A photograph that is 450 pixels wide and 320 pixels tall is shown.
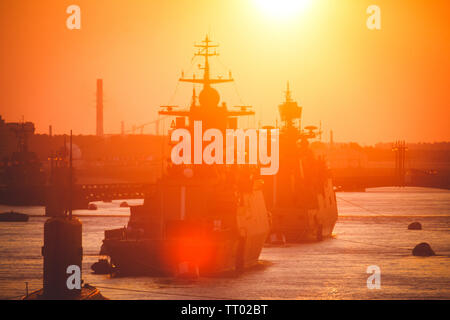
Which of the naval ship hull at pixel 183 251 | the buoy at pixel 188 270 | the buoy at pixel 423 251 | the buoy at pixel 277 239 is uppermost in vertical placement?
the naval ship hull at pixel 183 251

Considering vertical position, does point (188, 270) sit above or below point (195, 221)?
below

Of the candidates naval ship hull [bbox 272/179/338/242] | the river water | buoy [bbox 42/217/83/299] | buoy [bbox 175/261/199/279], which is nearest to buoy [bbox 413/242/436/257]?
the river water

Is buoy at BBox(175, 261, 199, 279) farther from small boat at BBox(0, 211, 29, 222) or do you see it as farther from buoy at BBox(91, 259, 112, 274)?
small boat at BBox(0, 211, 29, 222)

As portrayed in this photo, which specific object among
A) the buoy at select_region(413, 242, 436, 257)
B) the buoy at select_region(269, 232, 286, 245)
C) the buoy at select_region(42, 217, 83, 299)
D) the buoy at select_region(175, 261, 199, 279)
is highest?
the buoy at select_region(42, 217, 83, 299)

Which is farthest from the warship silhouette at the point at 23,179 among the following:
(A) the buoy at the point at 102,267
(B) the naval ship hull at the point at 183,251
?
(B) the naval ship hull at the point at 183,251

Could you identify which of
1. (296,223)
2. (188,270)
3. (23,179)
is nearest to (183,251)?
(188,270)

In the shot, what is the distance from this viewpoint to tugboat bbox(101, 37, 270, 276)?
35750 millimetres

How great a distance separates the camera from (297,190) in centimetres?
5753

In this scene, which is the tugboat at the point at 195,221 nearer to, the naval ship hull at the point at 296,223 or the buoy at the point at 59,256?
the buoy at the point at 59,256

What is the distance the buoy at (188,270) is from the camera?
3581cm

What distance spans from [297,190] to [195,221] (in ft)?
73.4

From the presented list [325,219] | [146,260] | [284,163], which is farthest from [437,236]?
[146,260]

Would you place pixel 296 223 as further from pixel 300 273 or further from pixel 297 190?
pixel 300 273

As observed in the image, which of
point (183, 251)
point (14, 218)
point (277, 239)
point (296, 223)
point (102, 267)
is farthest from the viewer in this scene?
point (14, 218)
